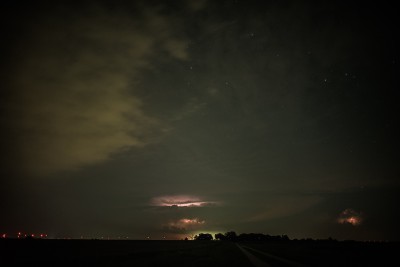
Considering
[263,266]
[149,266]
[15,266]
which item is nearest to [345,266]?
[263,266]

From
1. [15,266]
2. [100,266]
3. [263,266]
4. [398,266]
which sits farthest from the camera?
[398,266]

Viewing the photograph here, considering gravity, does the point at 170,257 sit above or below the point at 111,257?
below

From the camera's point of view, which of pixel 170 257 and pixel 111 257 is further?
pixel 170 257

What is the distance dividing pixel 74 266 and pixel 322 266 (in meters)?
28.1

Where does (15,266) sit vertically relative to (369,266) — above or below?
above

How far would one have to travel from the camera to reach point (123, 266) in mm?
30500

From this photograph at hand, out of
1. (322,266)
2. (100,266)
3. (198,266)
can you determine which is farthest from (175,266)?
(322,266)

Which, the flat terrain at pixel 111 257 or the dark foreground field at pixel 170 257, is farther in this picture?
the dark foreground field at pixel 170 257

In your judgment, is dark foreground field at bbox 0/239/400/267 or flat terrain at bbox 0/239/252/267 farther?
dark foreground field at bbox 0/239/400/267

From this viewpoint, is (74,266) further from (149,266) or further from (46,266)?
(149,266)

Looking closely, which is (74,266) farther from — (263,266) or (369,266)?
(369,266)

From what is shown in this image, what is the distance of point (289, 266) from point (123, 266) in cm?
1887

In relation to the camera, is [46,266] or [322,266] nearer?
[46,266]

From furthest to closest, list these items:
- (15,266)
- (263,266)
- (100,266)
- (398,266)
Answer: (398,266) → (263,266) → (100,266) → (15,266)
